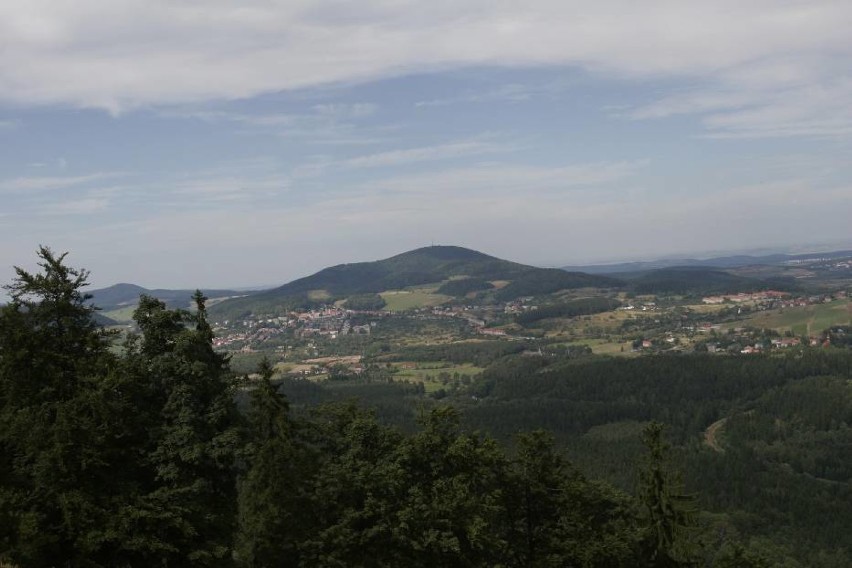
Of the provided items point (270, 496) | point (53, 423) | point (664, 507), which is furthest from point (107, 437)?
point (664, 507)

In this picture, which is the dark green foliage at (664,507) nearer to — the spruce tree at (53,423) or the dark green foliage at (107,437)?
the dark green foliage at (107,437)

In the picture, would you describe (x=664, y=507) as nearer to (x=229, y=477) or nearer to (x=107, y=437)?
(x=229, y=477)

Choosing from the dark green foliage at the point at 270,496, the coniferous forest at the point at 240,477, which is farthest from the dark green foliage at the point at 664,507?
the dark green foliage at the point at 270,496

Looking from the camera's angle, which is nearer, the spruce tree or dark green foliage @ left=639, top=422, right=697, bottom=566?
the spruce tree

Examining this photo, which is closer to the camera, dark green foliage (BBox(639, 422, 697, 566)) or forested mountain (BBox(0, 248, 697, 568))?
forested mountain (BBox(0, 248, 697, 568))

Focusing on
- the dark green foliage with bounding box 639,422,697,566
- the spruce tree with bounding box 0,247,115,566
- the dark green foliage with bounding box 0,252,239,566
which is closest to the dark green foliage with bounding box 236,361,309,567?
the dark green foliage with bounding box 0,252,239,566

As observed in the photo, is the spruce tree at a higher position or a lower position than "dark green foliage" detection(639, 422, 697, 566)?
higher

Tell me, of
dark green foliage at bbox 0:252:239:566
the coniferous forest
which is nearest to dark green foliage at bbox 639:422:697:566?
the coniferous forest

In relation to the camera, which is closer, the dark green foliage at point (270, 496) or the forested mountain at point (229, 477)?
the forested mountain at point (229, 477)

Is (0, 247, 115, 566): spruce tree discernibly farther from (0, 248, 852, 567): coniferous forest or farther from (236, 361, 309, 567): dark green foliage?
(236, 361, 309, 567): dark green foliage

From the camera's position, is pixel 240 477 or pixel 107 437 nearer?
pixel 107 437

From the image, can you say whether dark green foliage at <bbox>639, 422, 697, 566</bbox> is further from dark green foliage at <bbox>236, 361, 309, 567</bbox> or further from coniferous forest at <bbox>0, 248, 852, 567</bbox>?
dark green foliage at <bbox>236, 361, 309, 567</bbox>

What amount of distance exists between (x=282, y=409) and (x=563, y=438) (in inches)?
Result: 4607

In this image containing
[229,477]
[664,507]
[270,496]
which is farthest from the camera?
[664,507]
